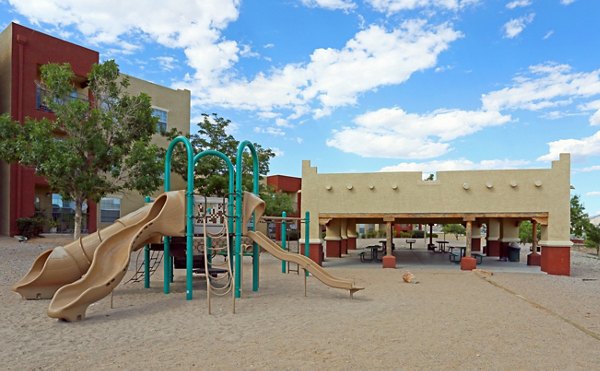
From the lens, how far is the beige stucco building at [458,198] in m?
19.3

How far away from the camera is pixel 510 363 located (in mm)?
6469

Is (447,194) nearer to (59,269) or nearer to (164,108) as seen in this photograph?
(59,269)

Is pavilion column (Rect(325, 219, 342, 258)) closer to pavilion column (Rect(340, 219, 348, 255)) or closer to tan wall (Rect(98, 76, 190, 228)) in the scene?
pavilion column (Rect(340, 219, 348, 255))

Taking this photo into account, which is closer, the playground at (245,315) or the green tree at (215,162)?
the playground at (245,315)

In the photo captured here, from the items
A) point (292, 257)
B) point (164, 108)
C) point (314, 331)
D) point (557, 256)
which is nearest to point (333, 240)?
point (557, 256)

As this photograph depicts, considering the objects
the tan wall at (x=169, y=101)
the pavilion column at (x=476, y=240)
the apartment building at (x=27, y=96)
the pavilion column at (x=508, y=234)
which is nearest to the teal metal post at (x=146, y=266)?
the apartment building at (x=27, y=96)

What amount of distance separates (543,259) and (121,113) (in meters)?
19.2

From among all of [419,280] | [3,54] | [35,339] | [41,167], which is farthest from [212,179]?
[35,339]

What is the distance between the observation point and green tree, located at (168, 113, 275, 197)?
23234mm

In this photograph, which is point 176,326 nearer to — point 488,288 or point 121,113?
point 488,288

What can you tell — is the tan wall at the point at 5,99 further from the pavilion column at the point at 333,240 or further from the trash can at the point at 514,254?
the trash can at the point at 514,254

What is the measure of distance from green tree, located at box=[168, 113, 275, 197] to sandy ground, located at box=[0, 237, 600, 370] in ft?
32.1

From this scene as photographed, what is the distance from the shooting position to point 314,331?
26.9ft

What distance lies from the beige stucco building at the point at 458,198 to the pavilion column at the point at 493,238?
28.9ft
